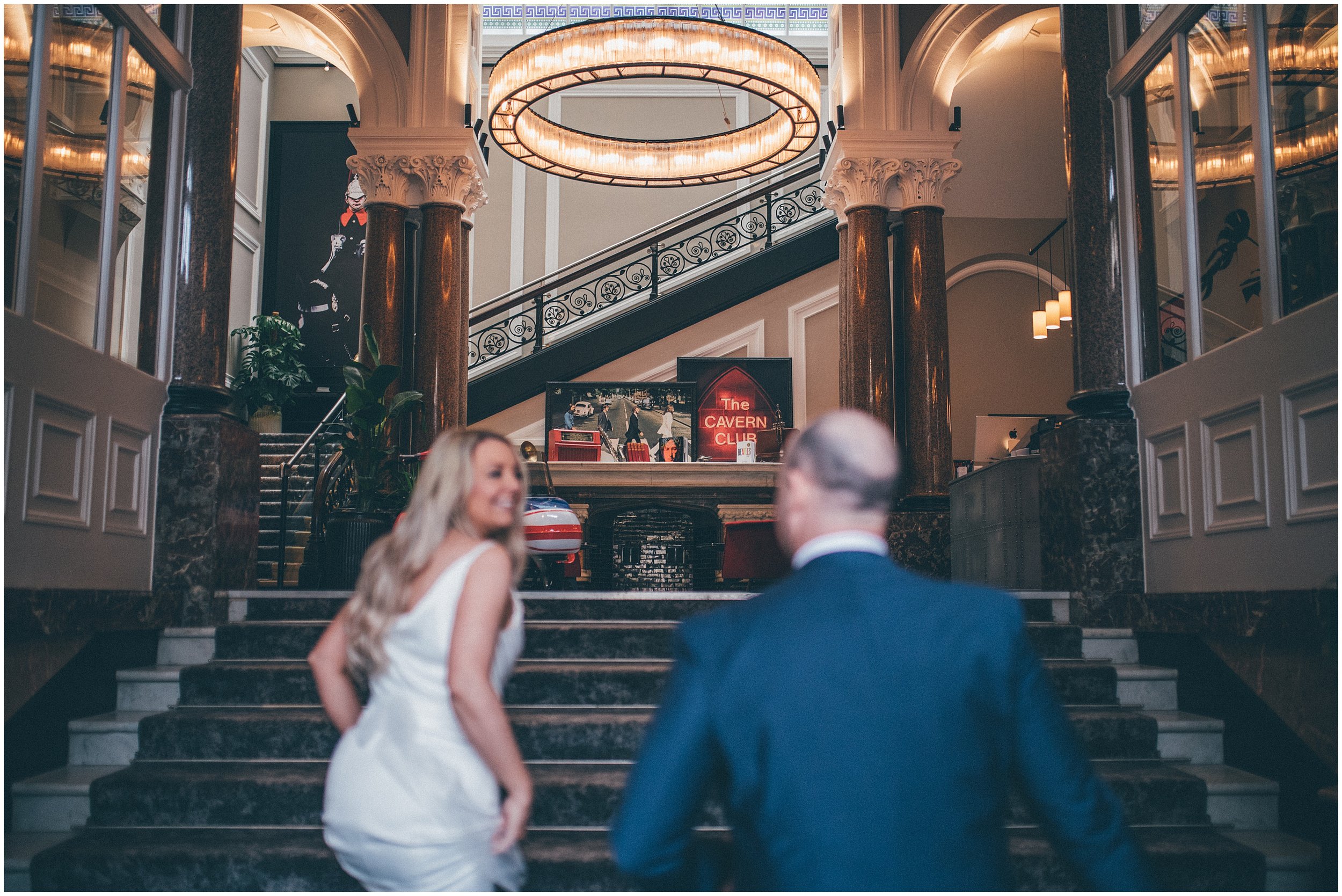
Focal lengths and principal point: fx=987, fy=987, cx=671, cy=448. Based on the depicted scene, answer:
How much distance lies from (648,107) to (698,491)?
7487 mm

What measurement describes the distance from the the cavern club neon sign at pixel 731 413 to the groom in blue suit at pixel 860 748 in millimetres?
8871

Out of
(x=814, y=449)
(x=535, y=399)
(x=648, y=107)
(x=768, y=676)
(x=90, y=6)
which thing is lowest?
(x=768, y=676)

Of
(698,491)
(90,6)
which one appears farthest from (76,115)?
(698,491)

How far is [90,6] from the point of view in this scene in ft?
14.5

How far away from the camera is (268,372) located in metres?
12.5

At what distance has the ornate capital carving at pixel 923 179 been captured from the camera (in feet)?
27.1

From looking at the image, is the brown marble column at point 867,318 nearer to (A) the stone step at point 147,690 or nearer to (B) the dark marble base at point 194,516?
(B) the dark marble base at point 194,516

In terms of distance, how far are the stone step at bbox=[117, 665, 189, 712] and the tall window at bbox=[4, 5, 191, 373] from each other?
4.81 ft

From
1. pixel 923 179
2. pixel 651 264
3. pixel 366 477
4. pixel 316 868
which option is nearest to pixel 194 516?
pixel 366 477

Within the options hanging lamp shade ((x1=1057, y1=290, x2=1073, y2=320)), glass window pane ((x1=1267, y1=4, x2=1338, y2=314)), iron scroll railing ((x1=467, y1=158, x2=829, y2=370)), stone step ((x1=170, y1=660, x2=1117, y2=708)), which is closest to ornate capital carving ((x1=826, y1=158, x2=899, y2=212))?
iron scroll railing ((x1=467, y1=158, x2=829, y2=370))

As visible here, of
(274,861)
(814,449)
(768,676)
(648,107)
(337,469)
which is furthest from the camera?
(648,107)

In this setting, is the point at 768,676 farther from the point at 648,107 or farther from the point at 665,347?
the point at 648,107

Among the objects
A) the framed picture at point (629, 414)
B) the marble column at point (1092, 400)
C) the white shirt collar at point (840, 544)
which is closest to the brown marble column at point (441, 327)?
the framed picture at point (629, 414)

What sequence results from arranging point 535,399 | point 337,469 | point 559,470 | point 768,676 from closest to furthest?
point 768,676 < point 337,469 < point 559,470 < point 535,399
